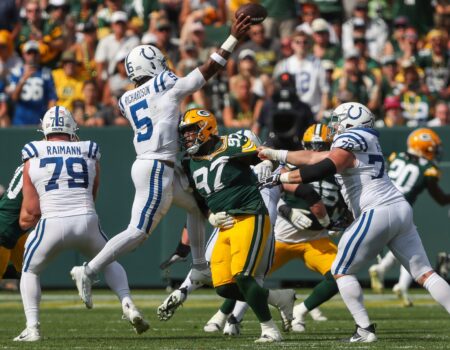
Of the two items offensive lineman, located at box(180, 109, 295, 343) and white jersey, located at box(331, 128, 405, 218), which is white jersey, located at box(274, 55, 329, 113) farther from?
white jersey, located at box(331, 128, 405, 218)

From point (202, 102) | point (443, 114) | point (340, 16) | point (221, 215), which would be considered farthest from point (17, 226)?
point (340, 16)

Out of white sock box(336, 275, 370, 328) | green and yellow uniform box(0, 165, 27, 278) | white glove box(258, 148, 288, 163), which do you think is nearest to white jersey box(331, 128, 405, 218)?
white glove box(258, 148, 288, 163)

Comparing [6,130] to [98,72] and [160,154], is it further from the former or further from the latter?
[160,154]

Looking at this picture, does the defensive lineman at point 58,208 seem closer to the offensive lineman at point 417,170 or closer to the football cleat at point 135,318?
the football cleat at point 135,318

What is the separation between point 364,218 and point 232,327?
5.24 feet

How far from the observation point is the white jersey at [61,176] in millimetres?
8844

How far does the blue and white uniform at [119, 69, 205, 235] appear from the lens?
9242 millimetres

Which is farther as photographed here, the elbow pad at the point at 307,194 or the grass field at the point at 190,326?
the elbow pad at the point at 307,194

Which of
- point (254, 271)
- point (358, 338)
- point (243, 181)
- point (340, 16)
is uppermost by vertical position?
point (340, 16)

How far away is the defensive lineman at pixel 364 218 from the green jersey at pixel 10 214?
2218mm

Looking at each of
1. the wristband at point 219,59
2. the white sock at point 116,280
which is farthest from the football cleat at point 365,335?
the wristband at point 219,59

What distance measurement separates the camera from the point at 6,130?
14164mm

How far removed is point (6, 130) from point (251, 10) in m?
5.73

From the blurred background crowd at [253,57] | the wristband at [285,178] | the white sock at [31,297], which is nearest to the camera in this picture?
the wristband at [285,178]
